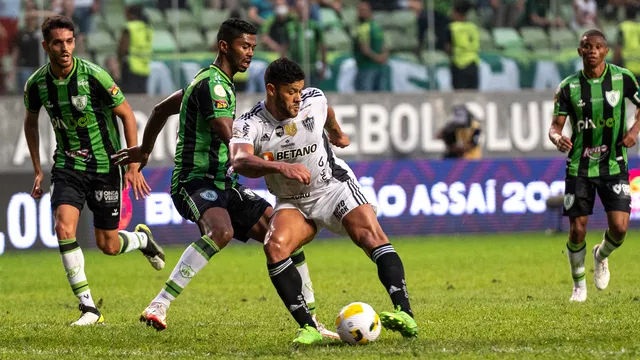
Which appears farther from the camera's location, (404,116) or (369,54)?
(404,116)

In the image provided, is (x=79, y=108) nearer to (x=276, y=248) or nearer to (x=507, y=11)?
(x=276, y=248)

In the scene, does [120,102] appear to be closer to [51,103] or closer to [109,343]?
[51,103]

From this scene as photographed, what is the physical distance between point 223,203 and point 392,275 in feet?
5.14

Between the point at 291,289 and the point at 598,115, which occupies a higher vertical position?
the point at 598,115

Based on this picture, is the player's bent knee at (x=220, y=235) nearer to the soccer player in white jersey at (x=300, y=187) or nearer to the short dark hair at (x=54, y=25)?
the soccer player in white jersey at (x=300, y=187)

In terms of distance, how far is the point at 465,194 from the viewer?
19.1 meters

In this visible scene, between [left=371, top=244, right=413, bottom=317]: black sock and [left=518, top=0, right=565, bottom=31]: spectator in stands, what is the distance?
45.3 feet

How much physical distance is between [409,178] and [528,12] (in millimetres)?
4071

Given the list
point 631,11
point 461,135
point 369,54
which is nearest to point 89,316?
point 369,54

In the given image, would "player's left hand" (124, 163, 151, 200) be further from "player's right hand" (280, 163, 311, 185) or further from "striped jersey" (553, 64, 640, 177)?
"striped jersey" (553, 64, 640, 177)

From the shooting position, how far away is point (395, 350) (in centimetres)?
683

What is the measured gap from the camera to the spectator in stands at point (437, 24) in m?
20.3

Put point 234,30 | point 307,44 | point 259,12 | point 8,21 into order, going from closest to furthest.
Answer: point 234,30 → point 8,21 → point 307,44 → point 259,12

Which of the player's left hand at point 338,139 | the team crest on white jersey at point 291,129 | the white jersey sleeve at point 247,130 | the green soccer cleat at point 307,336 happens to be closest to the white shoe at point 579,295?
the player's left hand at point 338,139
